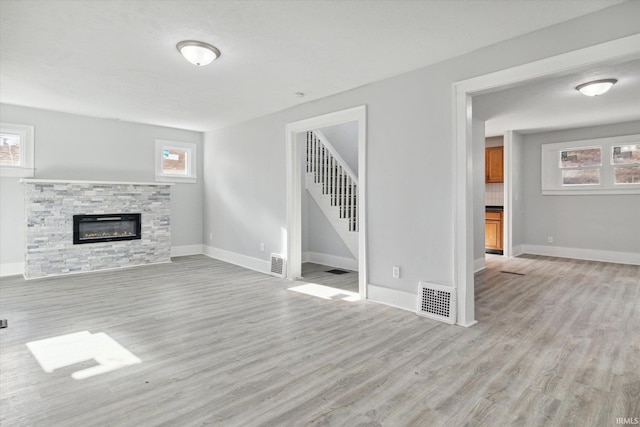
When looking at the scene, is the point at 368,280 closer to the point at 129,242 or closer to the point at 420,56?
the point at 420,56

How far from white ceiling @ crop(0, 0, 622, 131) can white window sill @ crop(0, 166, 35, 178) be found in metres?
1.22

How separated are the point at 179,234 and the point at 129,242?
122cm

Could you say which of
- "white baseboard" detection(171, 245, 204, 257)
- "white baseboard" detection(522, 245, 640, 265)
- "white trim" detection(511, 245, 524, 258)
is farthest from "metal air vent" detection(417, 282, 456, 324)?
"white baseboard" detection(171, 245, 204, 257)

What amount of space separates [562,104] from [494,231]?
3.20 meters

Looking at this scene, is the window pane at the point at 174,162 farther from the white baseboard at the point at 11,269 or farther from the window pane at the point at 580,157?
the window pane at the point at 580,157

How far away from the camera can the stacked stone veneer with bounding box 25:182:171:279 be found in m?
5.35

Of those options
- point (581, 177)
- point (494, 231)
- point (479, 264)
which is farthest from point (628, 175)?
point (479, 264)

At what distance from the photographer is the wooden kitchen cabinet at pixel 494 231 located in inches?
295

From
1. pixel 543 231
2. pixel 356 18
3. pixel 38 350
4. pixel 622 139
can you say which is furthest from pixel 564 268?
pixel 38 350

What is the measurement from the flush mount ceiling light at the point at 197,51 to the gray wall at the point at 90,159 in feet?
13.3

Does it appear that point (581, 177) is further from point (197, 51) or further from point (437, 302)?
point (197, 51)

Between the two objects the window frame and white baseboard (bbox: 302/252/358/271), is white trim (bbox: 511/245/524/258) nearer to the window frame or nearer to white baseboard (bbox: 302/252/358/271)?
the window frame

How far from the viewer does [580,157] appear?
698 cm

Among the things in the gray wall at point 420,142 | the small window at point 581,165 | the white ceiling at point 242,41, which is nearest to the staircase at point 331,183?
the gray wall at point 420,142
